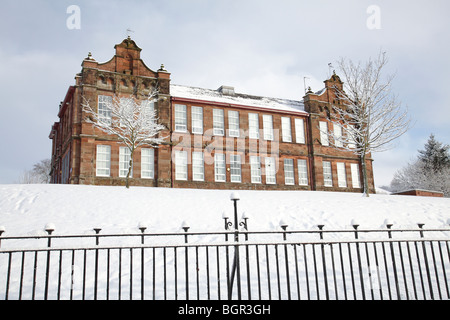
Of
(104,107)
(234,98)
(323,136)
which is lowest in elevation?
(323,136)

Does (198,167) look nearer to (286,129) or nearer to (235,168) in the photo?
(235,168)

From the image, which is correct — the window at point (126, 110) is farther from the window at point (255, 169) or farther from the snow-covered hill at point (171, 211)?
the window at point (255, 169)

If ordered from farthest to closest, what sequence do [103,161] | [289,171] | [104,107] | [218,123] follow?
1. [289,171]
2. [218,123]
3. [104,107]
4. [103,161]

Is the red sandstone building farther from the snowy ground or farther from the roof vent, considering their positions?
the snowy ground

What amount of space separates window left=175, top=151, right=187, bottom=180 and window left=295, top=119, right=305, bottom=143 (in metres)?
9.61

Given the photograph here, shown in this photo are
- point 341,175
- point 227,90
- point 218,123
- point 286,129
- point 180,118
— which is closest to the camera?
point 180,118

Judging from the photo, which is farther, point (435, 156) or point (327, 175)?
point (435, 156)

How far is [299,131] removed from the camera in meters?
28.7

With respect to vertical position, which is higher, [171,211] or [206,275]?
[171,211]

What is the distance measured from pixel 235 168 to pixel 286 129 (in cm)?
573

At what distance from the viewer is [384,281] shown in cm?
766

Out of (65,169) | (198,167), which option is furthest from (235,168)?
(65,169)

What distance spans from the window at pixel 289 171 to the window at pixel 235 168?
3947 millimetres
